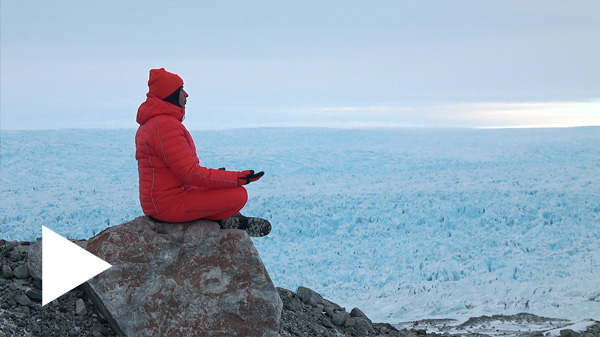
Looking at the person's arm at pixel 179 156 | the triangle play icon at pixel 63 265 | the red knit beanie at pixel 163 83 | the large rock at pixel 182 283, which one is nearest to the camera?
the person's arm at pixel 179 156

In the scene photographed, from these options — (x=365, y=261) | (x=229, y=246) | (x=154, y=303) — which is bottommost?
Result: (x=365, y=261)

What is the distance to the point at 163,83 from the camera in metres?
4.26

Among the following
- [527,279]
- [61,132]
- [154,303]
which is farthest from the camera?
[61,132]

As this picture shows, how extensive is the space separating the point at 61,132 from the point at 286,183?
30.5ft

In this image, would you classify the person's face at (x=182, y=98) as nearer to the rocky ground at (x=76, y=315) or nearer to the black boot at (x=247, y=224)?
the black boot at (x=247, y=224)

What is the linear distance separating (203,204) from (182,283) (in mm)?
644

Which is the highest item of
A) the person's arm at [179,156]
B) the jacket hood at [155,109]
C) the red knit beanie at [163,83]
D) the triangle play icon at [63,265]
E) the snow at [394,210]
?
the red knit beanie at [163,83]

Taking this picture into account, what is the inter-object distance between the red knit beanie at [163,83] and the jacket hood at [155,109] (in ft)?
0.15

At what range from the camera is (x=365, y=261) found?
10.3 metres

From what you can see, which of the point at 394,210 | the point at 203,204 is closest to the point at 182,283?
the point at 203,204

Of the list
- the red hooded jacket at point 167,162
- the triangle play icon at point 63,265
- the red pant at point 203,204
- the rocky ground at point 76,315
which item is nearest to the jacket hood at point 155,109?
the red hooded jacket at point 167,162

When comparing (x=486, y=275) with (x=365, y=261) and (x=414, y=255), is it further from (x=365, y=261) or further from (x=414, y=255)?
(x=365, y=261)

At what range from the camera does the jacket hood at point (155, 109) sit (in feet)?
13.9

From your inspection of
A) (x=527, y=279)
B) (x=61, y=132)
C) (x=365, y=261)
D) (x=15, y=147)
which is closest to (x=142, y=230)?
(x=365, y=261)
